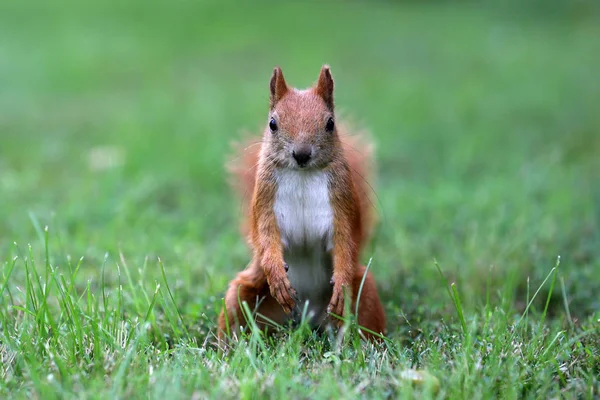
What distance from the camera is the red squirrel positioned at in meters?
2.49

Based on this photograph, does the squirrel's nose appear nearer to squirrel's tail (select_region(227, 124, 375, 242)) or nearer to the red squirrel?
the red squirrel

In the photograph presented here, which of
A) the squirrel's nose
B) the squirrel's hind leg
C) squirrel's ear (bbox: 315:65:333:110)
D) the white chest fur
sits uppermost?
squirrel's ear (bbox: 315:65:333:110)

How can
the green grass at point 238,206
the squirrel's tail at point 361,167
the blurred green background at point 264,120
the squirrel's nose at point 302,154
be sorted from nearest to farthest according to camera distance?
the green grass at point 238,206 → the squirrel's nose at point 302,154 → the squirrel's tail at point 361,167 → the blurred green background at point 264,120

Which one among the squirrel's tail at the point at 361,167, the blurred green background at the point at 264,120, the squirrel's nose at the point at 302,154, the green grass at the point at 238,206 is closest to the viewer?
the green grass at the point at 238,206

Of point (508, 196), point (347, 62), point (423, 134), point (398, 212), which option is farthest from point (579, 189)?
point (347, 62)

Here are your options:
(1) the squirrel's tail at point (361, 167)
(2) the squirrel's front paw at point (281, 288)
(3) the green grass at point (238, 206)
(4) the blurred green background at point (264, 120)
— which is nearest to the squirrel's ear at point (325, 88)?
(1) the squirrel's tail at point (361, 167)

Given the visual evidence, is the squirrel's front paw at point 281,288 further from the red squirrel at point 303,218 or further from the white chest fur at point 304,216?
the white chest fur at point 304,216

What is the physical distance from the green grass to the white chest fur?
299 mm

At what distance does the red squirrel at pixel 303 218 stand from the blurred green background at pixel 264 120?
319 mm

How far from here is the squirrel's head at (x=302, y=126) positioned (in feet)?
8.04

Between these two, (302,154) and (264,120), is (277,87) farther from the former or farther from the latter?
(264,120)

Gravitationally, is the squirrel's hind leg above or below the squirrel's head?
below

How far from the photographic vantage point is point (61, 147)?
6117 millimetres

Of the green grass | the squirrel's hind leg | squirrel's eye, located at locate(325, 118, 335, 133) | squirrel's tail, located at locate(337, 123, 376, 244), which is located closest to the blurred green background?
the green grass
